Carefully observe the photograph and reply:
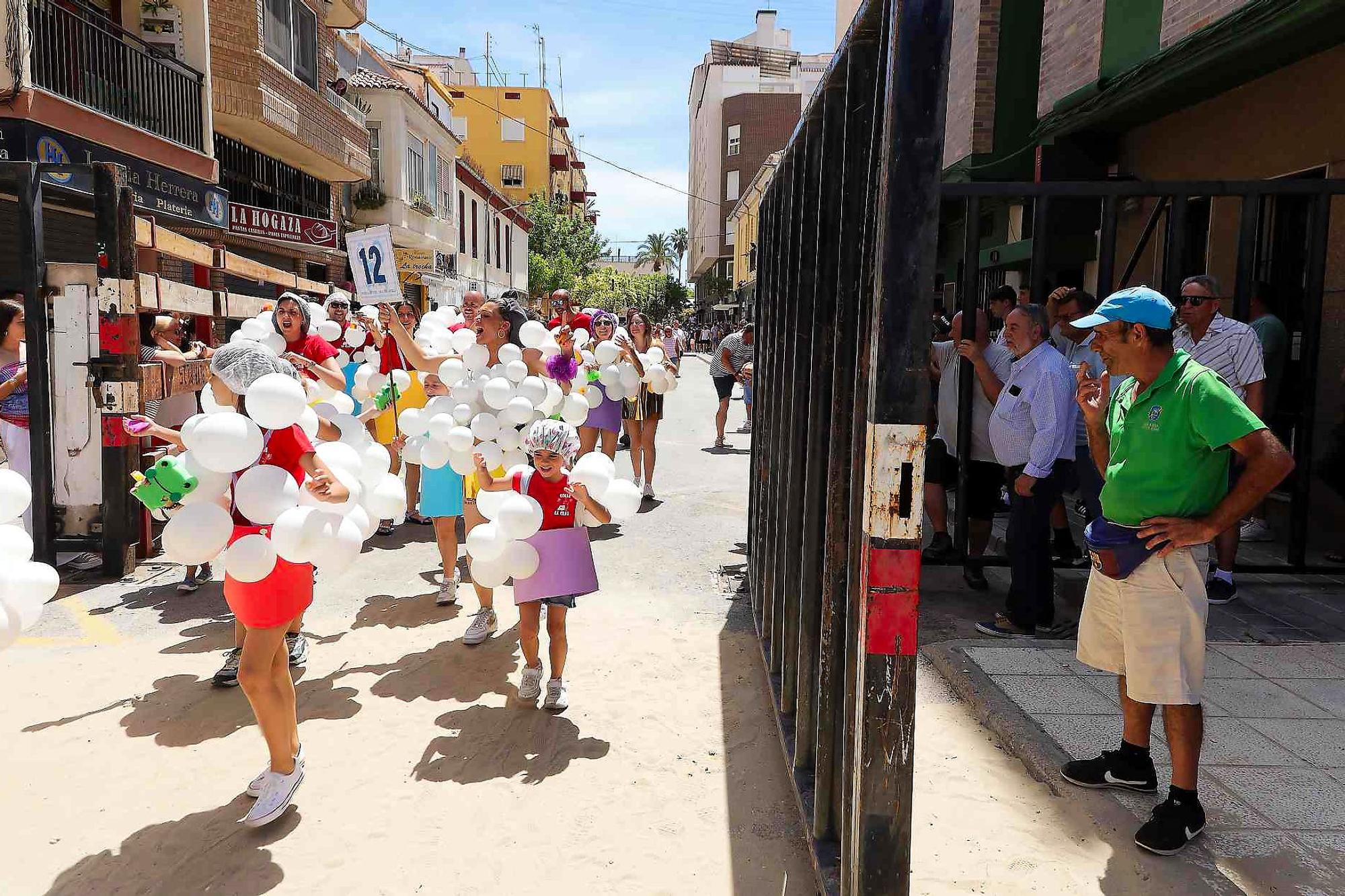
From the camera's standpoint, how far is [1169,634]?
3008 millimetres

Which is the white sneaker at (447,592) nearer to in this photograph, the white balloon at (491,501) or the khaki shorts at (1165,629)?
the white balloon at (491,501)

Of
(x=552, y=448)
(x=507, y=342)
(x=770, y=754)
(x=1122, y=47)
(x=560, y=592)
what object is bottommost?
(x=770, y=754)

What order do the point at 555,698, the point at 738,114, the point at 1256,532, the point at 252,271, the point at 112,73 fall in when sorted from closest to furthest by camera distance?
the point at 555,698 < the point at 1256,532 < the point at 252,271 < the point at 112,73 < the point at 738,114

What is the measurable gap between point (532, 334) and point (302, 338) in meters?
1.39

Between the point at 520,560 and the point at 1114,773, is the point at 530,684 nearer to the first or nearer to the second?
the point at 520,560

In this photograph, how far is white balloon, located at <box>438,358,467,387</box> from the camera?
5648mm

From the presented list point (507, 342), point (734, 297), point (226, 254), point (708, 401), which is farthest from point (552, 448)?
point (734, 297)

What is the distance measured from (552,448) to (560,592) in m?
0.63

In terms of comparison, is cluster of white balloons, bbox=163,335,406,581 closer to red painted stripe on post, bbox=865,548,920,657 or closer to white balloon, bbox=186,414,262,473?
white balloon, bbox=186,414,262,473

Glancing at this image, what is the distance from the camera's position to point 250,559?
303 cm

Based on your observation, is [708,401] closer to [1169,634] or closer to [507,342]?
[507,342]

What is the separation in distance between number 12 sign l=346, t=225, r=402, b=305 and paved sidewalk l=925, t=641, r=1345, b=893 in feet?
14.4

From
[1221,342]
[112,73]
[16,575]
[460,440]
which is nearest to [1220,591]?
[1221,342]

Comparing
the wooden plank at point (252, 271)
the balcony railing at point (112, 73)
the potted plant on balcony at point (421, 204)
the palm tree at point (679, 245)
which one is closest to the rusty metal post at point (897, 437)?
the wooden plank at point (252, 271)
